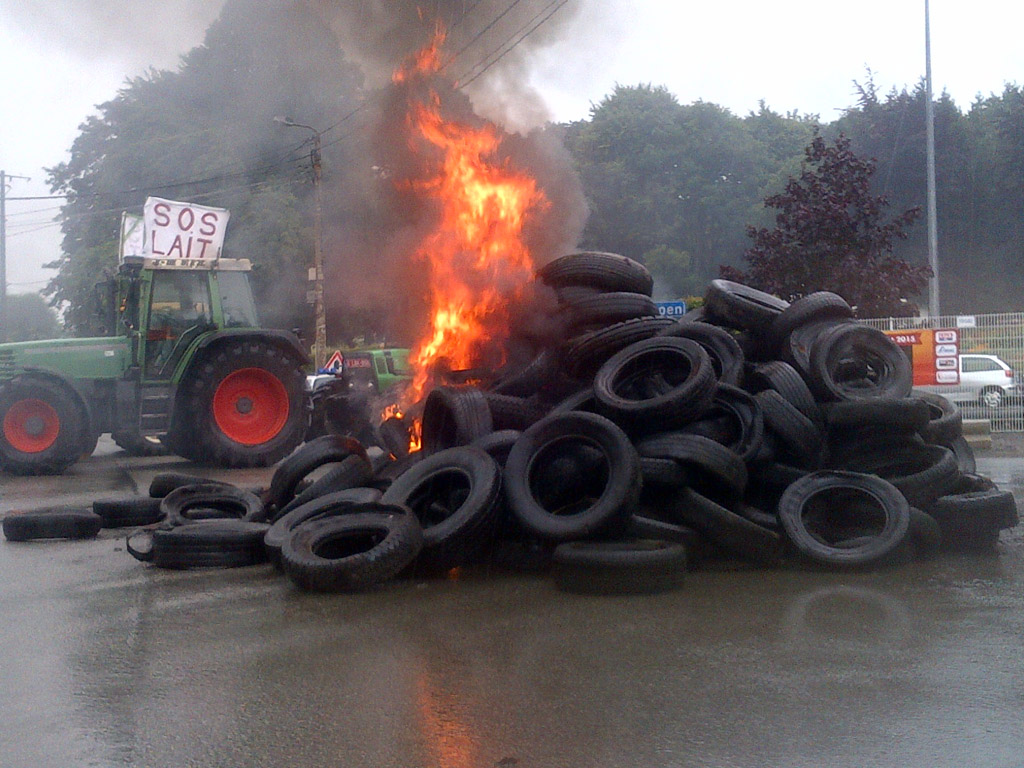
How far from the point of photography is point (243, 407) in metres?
15.9

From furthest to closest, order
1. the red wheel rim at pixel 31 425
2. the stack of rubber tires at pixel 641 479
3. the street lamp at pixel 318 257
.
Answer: the street lamp at pixel 318 257 → the red wheel rim at pixel 31 425 → the stack of rubber tires at pixel 641 479

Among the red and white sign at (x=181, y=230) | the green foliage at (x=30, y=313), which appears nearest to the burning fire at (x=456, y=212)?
the red and white sign at (x=181, y=230)

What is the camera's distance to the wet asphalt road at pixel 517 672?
166 inches

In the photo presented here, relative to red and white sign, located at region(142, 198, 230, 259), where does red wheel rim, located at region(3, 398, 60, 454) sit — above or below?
below

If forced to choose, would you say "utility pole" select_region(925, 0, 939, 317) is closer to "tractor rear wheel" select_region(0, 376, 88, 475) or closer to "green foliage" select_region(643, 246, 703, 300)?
"green foliage" select_region(643, 246, 703, 300)

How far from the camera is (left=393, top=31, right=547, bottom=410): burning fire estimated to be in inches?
458

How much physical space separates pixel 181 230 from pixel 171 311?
2.93 m

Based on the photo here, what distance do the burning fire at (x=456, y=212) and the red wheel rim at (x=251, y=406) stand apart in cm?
474

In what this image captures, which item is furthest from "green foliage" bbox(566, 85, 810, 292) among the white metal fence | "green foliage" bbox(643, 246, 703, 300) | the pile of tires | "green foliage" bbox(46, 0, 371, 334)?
the pile of tires

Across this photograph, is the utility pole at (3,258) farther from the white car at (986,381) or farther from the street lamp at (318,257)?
the white car at (986,381)

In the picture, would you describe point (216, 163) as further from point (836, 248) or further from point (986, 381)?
point (986, 381)

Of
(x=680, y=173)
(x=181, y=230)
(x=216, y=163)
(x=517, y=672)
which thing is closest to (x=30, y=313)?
(x=216, y=163)

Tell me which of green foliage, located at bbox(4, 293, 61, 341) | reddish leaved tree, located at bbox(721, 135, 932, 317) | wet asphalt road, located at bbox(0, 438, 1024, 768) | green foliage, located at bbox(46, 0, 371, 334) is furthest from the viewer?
green foliage, located at bbox(4, 293, 61, 341)

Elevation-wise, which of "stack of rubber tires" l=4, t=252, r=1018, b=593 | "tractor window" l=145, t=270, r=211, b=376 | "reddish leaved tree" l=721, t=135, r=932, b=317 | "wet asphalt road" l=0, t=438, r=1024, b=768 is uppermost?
"reddish leaved tree" l=721, t=135, r=932, b=317
